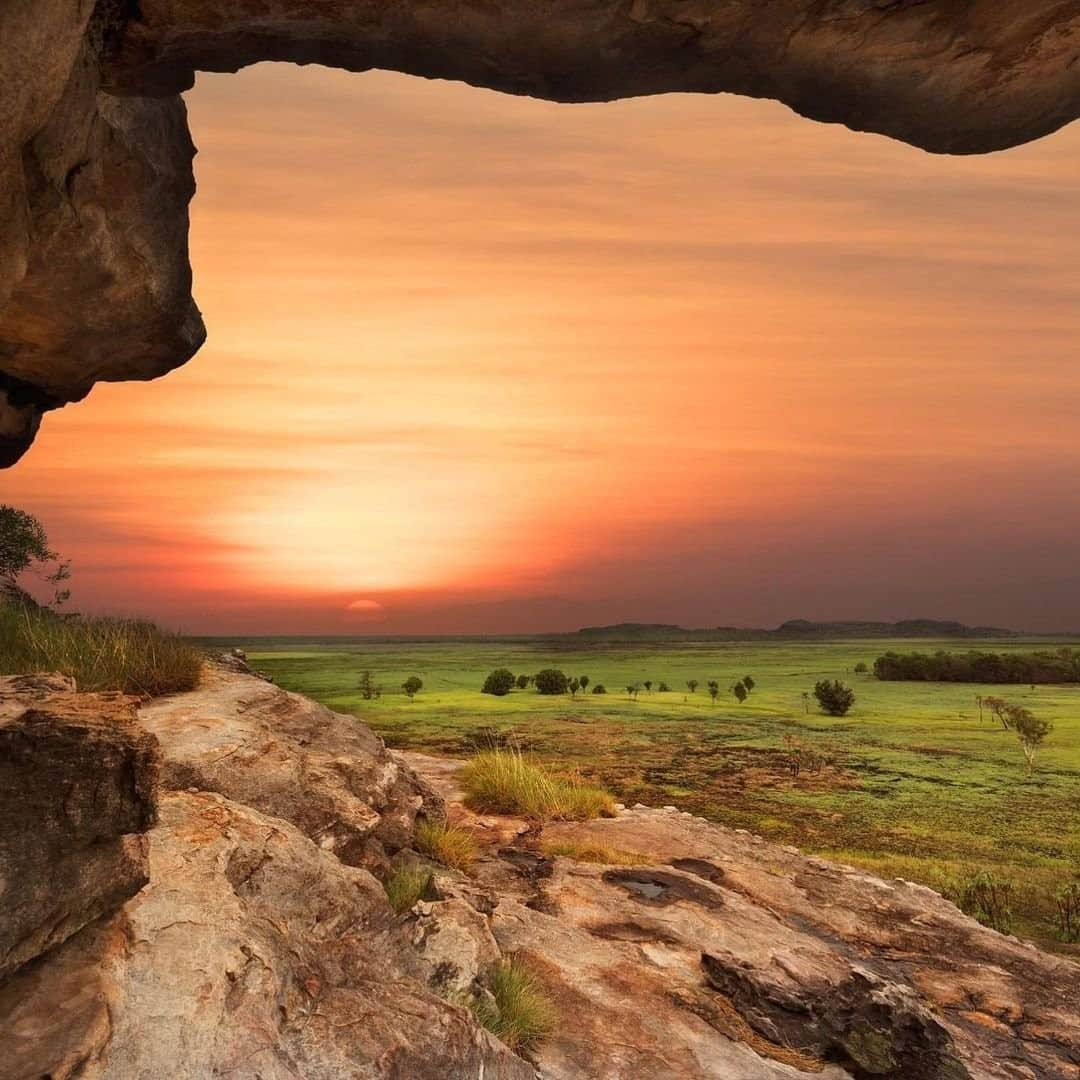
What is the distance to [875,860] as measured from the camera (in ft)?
48.2

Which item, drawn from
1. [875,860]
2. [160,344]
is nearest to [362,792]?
[160,344]

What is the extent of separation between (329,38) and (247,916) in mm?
6688

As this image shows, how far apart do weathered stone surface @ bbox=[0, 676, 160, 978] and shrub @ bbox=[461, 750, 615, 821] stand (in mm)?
8398

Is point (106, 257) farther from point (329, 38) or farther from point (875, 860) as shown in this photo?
point (875, 860)

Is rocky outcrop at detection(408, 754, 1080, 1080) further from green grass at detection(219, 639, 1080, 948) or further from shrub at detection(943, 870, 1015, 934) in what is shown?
green grass at detection(219, 639, 1080, 948)

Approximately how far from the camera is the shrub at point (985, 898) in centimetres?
1229

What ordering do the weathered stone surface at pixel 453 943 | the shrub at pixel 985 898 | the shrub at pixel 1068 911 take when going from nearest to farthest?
the weathered stone surface at pixel 453 943
the shrub at pixel 1068 911
the shrub at pixel 985 898

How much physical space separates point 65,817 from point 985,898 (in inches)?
548

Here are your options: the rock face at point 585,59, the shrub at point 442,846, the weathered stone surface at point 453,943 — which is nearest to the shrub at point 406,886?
the weathered stone surface at point 453,943

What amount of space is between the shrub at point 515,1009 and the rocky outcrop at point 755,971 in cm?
17

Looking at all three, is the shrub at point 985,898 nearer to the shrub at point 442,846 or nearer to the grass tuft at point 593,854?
the grass tuft at point 593,854

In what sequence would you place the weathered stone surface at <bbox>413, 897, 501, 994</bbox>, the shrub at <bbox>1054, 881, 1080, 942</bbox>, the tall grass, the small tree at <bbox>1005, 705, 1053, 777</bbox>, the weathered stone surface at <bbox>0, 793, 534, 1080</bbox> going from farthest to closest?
the small tree at <bbox>1005, 705, 1053, 777</bbox> → the shrub at <bbox>1054, 881, 1080, 942</bbox> → the tall grass → the weathered stone surface at <bbox>413, 897, 501, 994</bbox> → the weathered stone surface at <bbox>0, 793, 534, 1080</bbox>

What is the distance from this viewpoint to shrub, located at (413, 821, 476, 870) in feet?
29.9

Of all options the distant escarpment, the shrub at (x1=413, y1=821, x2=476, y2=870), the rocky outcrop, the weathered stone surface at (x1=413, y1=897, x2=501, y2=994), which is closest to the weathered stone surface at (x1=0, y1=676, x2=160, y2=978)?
the distant escarpment
